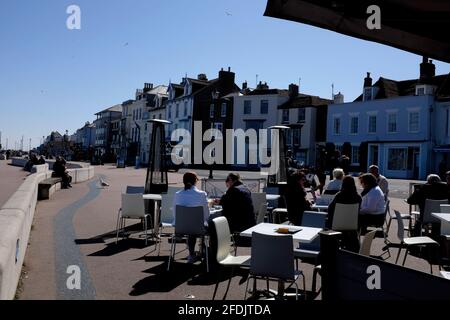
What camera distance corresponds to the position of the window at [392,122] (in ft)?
131

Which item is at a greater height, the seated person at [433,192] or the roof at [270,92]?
the roof at [270,92]

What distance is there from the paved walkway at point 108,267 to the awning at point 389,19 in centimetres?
395

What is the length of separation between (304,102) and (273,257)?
4651 cm

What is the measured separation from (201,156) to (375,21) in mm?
55610

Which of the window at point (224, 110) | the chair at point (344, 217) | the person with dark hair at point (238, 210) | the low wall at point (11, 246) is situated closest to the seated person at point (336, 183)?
the chair at point (344, 217)

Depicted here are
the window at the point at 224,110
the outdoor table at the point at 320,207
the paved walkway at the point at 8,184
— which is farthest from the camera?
the window at the point at 224,110

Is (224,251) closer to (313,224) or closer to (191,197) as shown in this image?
(313,224)

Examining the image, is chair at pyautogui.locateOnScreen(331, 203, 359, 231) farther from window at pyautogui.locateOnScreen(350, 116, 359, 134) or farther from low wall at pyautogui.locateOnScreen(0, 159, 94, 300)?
window at pyautogui.locateOnScreen(350, 116, 359, 134)

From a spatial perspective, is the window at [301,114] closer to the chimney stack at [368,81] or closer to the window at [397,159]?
the chimney stack at [368,81]

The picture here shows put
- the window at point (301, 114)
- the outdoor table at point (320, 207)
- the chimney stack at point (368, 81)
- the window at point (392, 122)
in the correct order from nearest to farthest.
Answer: the outdoor table at point (320, 207) < the window at point (392, 122) < the chimney stack at point (368, 81) < the window at point (301, 114)

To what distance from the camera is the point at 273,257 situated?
15.0 ft

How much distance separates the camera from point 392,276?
8.89 feet

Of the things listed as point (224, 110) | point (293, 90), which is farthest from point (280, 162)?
point (224, 110)

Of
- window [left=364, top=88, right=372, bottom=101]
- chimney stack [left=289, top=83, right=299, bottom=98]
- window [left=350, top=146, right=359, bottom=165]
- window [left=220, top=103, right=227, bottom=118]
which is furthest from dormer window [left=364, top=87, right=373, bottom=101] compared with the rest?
window [left=220, top=103, right=227, bottom=118]
